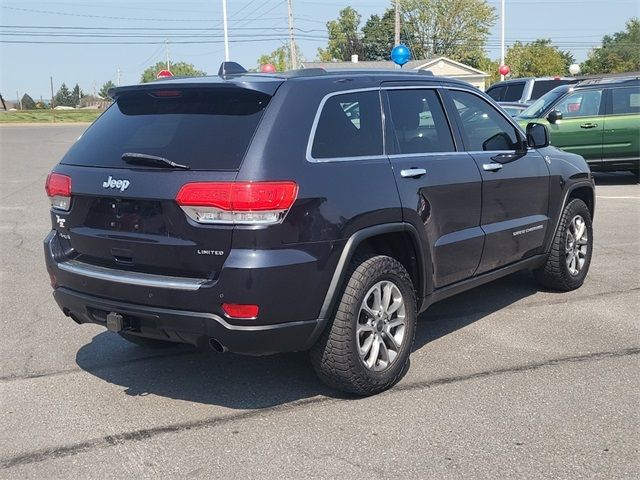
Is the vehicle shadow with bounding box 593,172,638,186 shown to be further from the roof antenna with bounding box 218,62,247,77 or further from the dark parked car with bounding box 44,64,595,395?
the roof antenna with bounding box 218,62,247,77

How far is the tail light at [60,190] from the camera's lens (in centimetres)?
428

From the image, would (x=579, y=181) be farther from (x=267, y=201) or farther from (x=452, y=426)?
(x=267, y=201)

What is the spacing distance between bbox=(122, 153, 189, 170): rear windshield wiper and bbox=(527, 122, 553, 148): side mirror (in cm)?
324

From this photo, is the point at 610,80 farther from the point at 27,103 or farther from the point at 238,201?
the point at 27,103

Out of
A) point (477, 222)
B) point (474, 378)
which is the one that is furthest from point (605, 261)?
point (474, 378)

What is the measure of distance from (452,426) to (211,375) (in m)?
1.61

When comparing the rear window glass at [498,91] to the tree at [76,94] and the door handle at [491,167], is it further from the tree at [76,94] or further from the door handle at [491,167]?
the tree at [76,94]

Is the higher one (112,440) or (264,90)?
(264,90)

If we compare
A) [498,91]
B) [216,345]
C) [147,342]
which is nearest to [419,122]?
[216,345]

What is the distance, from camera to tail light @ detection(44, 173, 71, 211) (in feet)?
14.0

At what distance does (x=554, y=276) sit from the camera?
635 centimetres

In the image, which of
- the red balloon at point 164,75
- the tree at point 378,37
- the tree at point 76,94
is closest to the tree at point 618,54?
the tree at point 378,37

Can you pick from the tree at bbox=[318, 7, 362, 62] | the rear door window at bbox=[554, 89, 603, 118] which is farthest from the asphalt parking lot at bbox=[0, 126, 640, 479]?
the tree at bbox=[318, 7, 362, 62]

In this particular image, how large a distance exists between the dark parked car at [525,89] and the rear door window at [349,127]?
633 inches
